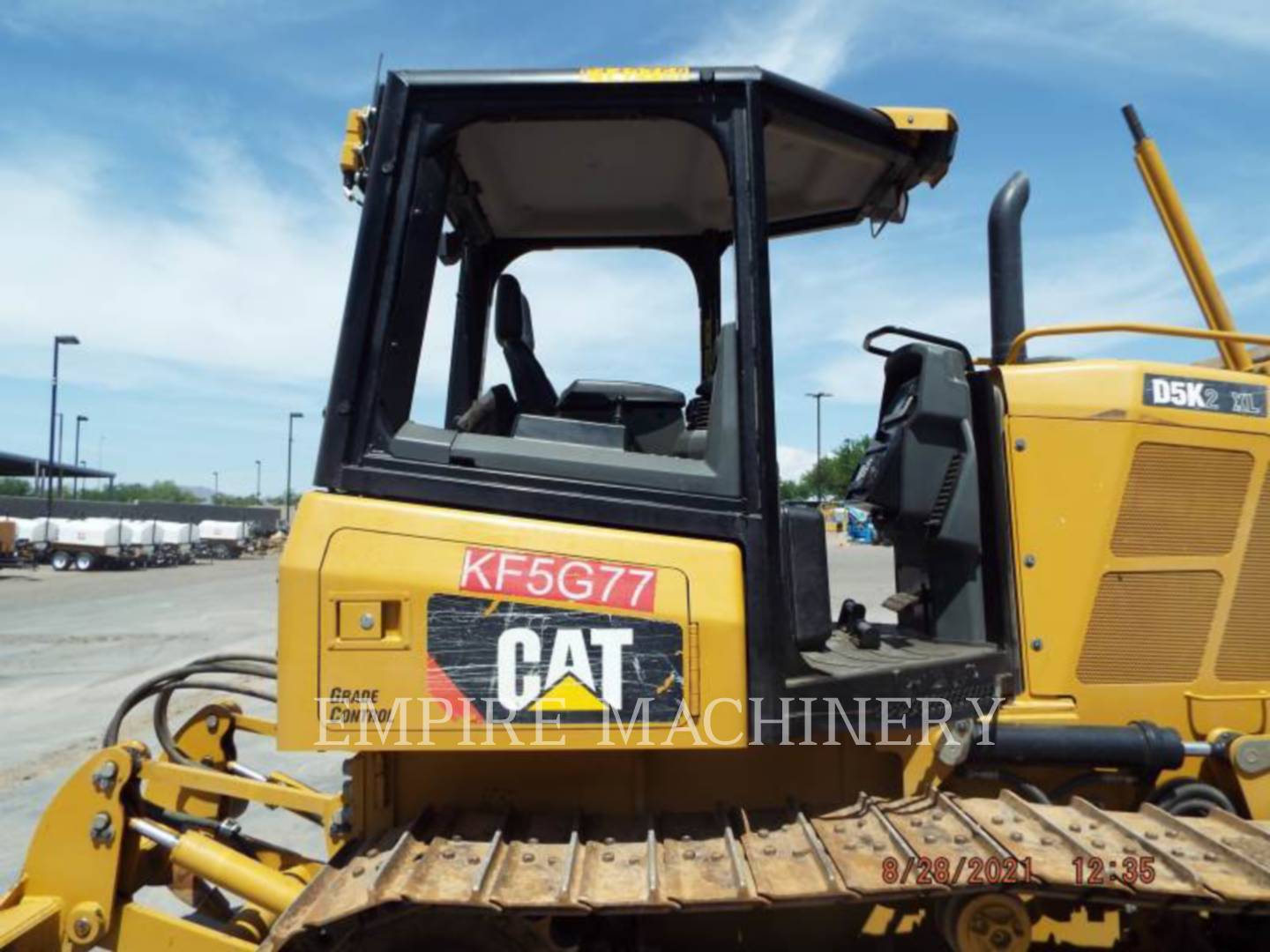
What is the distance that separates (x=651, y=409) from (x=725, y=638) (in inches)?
40.1

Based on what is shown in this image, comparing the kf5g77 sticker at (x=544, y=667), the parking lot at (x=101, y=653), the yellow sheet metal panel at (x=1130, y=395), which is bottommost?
the parking lot at (x=101, y=653)

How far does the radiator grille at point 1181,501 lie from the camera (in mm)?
2996

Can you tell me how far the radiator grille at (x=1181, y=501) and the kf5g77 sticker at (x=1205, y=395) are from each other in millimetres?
136

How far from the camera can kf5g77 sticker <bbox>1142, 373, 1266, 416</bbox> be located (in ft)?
9.91

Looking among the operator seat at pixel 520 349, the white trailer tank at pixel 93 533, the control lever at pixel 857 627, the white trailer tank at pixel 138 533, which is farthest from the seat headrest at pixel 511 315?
the white trailer tank at pixel 138 533

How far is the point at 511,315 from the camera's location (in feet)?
11.8

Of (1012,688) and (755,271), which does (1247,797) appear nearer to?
(1012,688)

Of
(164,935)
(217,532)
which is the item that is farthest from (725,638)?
(217,532)

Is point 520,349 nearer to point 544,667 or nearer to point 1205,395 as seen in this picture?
point 544,667

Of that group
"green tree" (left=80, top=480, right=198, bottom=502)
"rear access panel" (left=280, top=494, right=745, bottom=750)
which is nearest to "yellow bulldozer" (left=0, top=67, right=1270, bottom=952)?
"rear access panel" (left=280, top=494, right=745, bottom=750)

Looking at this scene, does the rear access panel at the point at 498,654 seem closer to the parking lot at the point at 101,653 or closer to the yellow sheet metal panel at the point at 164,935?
the yellow sheet metal panel at the point at 164,935

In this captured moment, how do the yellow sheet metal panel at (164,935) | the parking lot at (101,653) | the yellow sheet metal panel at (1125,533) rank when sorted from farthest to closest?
the parking lot at (101,653), the yellow sheet metal panel at (1125,533), the yellow sheet metal panel at (164,935)

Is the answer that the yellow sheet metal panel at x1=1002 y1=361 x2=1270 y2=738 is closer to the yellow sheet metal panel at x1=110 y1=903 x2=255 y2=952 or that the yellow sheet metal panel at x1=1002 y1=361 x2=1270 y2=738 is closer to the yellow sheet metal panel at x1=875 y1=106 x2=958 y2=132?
the yellow sheet metal panel at x1=875 y1=106 x2=958 y2=132

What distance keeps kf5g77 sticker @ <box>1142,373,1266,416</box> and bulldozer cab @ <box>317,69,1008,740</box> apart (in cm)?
58
